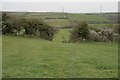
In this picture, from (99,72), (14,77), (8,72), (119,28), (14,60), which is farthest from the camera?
(119,28)

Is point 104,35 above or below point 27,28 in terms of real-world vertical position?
below

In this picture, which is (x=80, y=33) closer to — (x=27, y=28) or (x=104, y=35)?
(x=104, y=35)

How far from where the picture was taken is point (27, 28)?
1891cm

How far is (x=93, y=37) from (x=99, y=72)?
1016cm

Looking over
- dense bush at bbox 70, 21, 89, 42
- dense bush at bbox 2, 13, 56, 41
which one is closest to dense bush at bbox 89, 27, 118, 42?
dense bush at bbox 70, 21, 89, 42

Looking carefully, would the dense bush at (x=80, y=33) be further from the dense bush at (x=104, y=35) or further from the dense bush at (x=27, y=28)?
the dense bush at (x=27, y=28)

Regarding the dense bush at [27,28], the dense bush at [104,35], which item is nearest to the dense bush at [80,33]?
the dense bush at [104,35]

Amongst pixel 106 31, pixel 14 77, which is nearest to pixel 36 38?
pixel 106 31

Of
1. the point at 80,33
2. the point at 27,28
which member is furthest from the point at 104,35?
the point at 27,28

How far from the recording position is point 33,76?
7293mm

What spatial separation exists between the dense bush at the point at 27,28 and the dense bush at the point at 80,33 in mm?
1873

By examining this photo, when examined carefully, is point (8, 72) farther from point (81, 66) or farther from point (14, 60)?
point (81, 66)

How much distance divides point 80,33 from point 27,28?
420 centimetres

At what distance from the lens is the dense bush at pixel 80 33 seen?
17.9 m
